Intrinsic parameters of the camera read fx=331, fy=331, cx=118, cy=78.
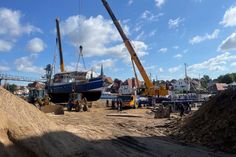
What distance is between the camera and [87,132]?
45.2 feet

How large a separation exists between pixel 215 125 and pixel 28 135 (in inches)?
346

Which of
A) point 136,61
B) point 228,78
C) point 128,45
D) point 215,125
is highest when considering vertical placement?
point 228,78

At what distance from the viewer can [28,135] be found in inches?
388

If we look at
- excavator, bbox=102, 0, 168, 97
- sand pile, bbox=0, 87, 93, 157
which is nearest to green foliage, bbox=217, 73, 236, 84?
excavator, bbox=102, 0, 168, 97

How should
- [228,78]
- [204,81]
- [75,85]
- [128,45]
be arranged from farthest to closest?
1. [204,81]
2. [228,78]
3. [75,85]
4. [128,45]

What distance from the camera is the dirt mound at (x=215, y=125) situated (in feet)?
44.8

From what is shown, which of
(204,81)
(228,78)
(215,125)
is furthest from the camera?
(204,81)

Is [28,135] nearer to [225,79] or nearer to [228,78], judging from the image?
[228,78]

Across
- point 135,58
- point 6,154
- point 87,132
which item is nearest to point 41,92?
point 135,58

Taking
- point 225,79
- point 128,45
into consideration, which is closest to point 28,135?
point 128,45

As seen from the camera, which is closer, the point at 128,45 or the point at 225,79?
the point at 128,45

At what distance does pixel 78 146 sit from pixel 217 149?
18.5 feet

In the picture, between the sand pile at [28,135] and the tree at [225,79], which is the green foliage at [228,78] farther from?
the sand pile at [28,135]

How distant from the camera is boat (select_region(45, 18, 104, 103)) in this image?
41.6m
